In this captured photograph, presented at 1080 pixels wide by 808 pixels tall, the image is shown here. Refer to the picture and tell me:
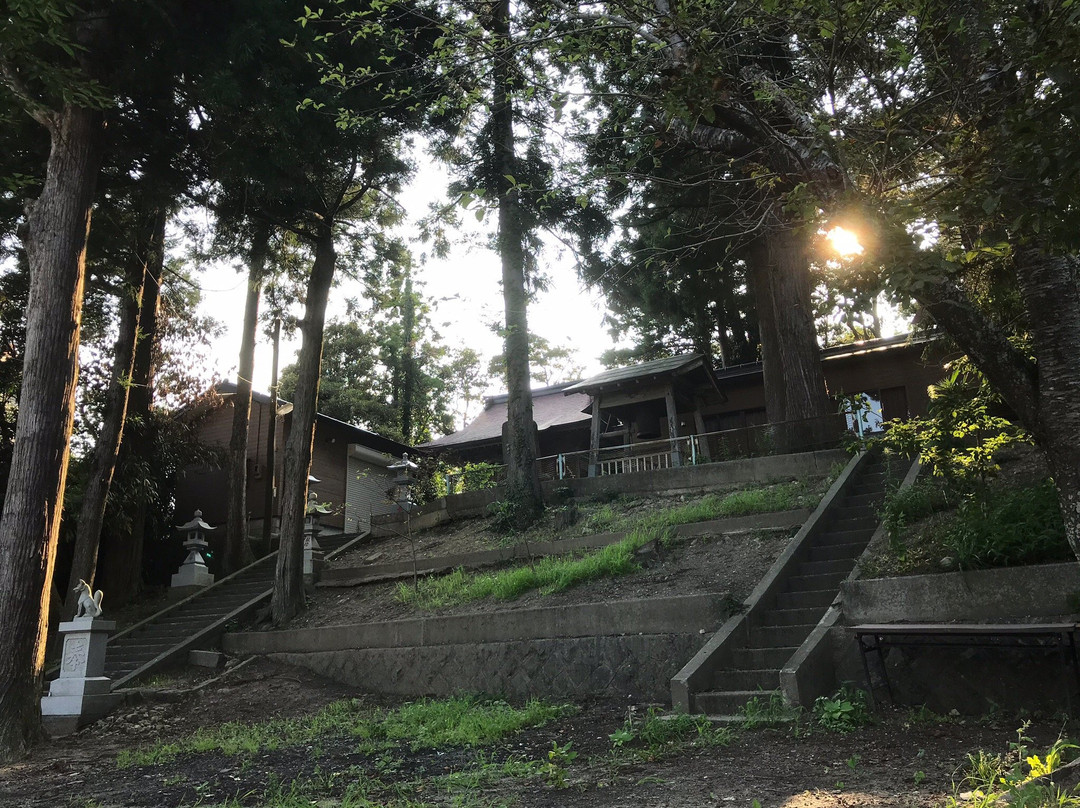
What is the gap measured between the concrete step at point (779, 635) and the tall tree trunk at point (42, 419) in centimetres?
857

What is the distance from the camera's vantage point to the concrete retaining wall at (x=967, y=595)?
6441mm

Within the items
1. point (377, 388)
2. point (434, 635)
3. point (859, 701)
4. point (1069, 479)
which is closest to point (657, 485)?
point (434, 635)

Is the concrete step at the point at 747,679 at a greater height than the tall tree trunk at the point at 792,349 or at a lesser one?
lesser

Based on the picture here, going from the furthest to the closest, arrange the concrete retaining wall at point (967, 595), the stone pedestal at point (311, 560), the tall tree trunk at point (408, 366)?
1. the tall tree trunk at point (408, 366)
2. the stone pedestal at point (311, 560)
3. the concrete retaining wall at point (967, 595)

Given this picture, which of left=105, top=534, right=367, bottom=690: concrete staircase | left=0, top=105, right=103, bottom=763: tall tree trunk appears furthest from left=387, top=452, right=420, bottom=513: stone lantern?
left=0, top=105, right=103, bottom=763: tall tree trunk

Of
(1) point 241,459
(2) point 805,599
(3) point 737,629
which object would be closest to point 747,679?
(3) point 737,629

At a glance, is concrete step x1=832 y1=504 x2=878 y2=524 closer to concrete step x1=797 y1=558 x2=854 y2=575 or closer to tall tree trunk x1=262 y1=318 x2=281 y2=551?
concrete step x1=797 y1=558 x2=854 y2=575

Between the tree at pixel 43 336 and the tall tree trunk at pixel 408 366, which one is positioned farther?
the tall tree trunk at pixel 408 366

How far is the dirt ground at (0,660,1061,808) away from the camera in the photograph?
490 cm

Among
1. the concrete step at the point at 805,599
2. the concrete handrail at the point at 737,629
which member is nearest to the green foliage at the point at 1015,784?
the concrete handrail at the point at 737,629

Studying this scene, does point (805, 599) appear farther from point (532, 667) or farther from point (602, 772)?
point (602, 772)

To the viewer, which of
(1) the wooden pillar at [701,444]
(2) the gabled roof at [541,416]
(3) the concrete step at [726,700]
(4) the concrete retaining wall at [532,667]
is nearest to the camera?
(3) the concrete step at [726,700]

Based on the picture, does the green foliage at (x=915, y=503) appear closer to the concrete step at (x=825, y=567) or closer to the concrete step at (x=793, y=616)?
the concrete step at (x=825, y=567)

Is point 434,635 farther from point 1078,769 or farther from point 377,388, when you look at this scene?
point 377,388
